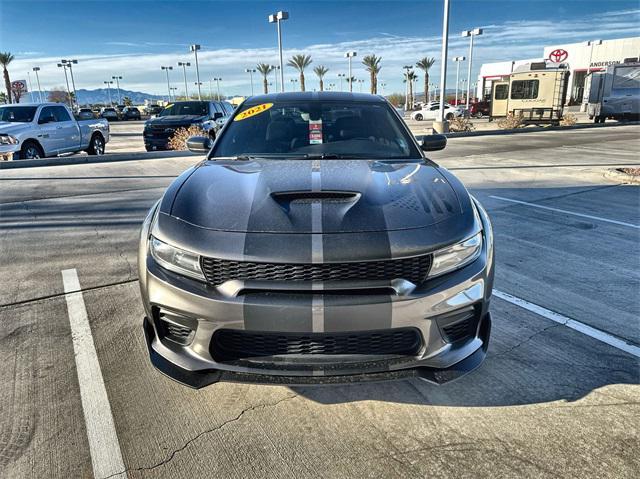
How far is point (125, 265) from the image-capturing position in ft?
14.6

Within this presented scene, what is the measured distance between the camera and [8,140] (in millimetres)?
10859

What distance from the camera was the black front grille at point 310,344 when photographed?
77.5 inches

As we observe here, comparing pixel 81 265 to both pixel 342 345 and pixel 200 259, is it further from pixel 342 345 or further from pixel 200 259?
pixel 342 345

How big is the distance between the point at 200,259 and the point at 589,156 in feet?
43.3

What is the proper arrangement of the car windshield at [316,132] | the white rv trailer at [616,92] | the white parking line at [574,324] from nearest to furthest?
the white parking line at [574,324]
the car windshield at [316,132]
the white rv trailer at [616,92]

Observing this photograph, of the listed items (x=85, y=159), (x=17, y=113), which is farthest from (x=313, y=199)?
(x=17, y=113)

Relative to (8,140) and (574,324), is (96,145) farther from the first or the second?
(574,324)

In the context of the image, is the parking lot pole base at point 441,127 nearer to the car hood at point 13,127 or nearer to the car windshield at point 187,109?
the car windshield at point 187,109

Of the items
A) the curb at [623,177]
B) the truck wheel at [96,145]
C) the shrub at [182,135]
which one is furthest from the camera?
the truck wheel at [96,145]

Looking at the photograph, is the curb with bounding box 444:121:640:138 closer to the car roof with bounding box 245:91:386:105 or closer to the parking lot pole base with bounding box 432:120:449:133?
the parking lot pole base with bounding box 432:120:449:133

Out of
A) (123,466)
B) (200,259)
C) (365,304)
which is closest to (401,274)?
(365,304)

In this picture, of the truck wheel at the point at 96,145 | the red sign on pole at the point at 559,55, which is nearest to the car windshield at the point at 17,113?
the truck wheel at the point at 96,145

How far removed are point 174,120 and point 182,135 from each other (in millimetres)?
936

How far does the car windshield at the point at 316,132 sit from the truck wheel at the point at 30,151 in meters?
10.0
